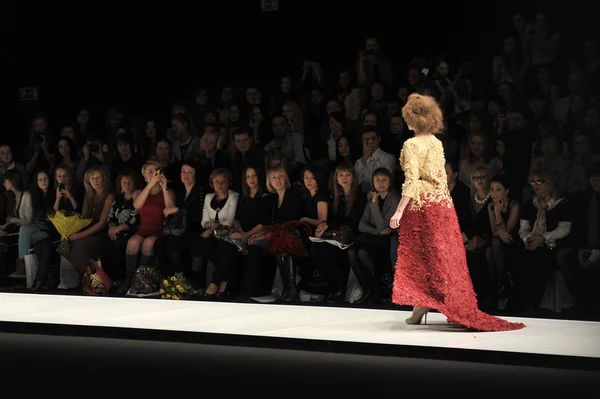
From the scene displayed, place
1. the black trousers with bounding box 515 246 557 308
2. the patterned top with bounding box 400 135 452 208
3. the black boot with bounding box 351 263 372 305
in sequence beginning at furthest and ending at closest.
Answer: the black boot with bounding box 351 263 372 305 < the black trousers with bounding box 515 246 557 308 < the patterned top with bounding box 400 135 452 208

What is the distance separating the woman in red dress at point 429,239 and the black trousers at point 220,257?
2948 millimetres

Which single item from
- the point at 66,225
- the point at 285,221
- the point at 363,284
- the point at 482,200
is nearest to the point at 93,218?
the point at 66,225

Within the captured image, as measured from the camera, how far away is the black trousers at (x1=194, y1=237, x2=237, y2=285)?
34.1 feet

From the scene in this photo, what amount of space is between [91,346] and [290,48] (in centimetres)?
662

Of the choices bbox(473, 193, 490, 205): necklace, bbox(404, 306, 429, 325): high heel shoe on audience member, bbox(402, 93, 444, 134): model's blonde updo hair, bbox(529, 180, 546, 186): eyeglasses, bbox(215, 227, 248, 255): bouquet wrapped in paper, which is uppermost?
bbox(402, 93, 444, 134): model's blonde updo hair

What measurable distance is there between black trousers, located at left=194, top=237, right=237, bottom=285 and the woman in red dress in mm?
2948

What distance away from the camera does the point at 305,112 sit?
39.6 ft

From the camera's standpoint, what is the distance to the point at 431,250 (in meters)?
7.67

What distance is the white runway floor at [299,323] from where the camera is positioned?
23.4 feet

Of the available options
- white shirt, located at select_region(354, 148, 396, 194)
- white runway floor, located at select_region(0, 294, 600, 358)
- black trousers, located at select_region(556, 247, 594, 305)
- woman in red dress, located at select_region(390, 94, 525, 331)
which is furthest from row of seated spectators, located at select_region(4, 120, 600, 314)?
woman in red dress, located at select_region(390, 94, 525, 331)

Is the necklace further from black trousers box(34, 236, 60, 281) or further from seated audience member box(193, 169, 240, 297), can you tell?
black trousers box(34, 236, 60, 281)

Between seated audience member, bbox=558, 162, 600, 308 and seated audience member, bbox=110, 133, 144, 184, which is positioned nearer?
seated audience member, bbox=558, 162, 600, 308

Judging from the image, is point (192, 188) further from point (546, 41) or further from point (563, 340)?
point (563, 340)

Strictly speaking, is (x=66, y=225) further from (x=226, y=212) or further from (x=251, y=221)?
(x=251, y=221)
